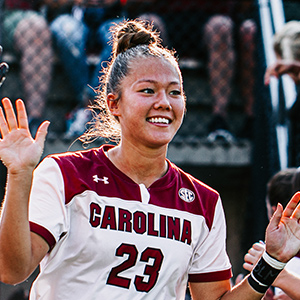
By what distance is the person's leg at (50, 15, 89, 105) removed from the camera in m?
5.49

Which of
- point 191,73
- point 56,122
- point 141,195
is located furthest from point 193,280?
point 191,73

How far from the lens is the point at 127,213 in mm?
2416

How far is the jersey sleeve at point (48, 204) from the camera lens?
2205mm

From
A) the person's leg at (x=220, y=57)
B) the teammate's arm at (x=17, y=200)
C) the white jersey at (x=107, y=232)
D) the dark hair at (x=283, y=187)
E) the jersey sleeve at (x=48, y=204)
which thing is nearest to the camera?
the teammate's arm at (x=17, y=200)

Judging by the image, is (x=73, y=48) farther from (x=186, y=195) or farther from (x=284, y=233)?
(x=284, y=233)

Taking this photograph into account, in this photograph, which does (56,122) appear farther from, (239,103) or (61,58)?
(239,103)

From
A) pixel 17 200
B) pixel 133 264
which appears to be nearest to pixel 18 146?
pixel 17 200

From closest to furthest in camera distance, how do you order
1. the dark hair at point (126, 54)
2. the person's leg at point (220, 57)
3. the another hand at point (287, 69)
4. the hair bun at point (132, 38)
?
the dark hair at point (126, 54), the hair bun at point (132, 38), the another hand at point (287, 69), the person's leg at point (220, 57)

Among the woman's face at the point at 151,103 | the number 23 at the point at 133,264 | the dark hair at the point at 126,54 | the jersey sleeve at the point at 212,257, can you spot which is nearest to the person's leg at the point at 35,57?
the dark hair at the point at 126,54

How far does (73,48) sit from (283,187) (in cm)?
284

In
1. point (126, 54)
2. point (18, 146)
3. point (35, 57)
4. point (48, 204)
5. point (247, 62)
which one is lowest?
point (48, 204)

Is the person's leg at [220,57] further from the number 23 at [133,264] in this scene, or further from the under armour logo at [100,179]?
the number 23 at [133,264]

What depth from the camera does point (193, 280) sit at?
2654mm

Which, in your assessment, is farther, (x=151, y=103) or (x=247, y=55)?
(x=247, y=55)
